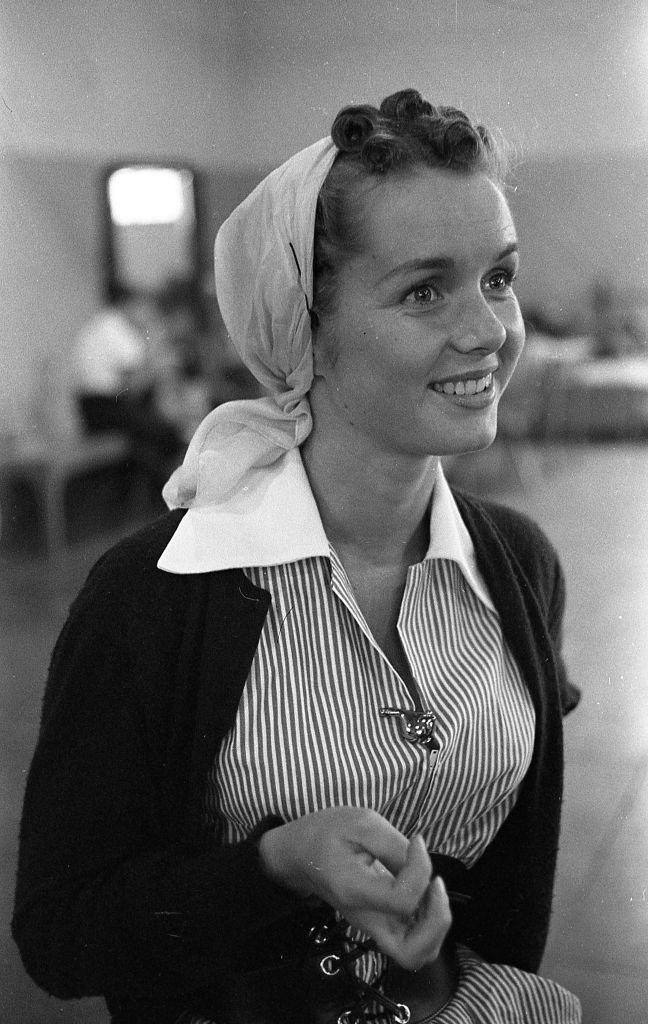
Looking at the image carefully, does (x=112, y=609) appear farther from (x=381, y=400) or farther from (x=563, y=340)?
(x=563, y=340)

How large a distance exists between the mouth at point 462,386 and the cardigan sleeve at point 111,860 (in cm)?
25

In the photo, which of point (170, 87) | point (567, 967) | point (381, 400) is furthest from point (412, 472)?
point (567, 967)

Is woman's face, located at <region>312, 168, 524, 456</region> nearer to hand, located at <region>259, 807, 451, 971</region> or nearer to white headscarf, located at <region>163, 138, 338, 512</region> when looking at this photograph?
white headscarf, located at <region>163, 138, 338, 512</region>

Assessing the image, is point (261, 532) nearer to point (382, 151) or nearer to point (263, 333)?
point (263, 333)

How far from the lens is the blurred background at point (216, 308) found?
79 cm

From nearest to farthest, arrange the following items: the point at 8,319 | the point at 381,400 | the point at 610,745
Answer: the point at 381,400
the point at 8,319
the point at 610,745

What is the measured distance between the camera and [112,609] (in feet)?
2.48

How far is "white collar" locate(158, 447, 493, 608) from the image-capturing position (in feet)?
2.54

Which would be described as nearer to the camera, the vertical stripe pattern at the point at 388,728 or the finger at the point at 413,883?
the finger at the point at 413,883

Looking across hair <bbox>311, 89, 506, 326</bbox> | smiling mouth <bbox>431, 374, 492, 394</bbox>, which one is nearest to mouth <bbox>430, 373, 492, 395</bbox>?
smiling mouth <bbox>431, 374, 492, 394</bbox>

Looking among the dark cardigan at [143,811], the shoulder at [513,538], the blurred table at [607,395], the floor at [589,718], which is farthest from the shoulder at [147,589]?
the blurred table at [607,395]

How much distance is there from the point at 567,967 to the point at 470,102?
0.73 metres

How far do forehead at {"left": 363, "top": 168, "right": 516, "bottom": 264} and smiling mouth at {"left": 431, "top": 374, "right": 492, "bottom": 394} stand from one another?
79 mm

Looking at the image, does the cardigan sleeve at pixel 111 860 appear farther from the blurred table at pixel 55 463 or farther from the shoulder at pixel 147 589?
the blurred table at pixel 55 463
